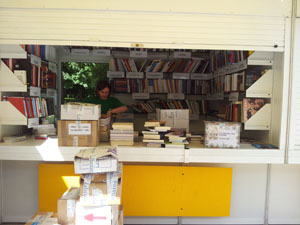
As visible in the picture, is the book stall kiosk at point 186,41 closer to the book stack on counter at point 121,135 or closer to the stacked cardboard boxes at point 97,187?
the book stack on counter at point 121,135

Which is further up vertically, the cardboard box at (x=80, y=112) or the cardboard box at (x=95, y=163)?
the cardboard box at (x=80, y=112)

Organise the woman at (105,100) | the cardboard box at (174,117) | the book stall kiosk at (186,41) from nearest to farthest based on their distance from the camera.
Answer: the book stall kiosk at (186,41) → the cardboard box at (174,117) → the woman at (105,100)

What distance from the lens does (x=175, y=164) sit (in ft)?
9.37

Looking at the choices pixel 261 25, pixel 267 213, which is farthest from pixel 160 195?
pixel 261 25

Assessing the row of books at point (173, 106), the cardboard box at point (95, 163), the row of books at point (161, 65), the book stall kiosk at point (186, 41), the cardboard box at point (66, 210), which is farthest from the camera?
the row of books at point (173, 106)

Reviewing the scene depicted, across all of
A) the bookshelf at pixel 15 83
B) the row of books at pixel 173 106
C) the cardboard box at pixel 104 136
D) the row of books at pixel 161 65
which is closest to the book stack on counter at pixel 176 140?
the cardboard box at pixel 104 136

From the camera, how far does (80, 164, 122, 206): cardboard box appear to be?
72.6 inches

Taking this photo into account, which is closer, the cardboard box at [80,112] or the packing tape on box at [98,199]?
the packing tape on box at [98,199]

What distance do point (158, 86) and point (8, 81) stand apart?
2852 millimetres

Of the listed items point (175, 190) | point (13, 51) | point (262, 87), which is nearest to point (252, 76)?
point (262, 87)

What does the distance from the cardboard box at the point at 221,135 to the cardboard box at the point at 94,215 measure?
A: 1.25 meters

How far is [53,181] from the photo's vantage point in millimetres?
2770

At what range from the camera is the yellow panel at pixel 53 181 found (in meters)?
2.76

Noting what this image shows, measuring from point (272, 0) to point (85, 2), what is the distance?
191cm
